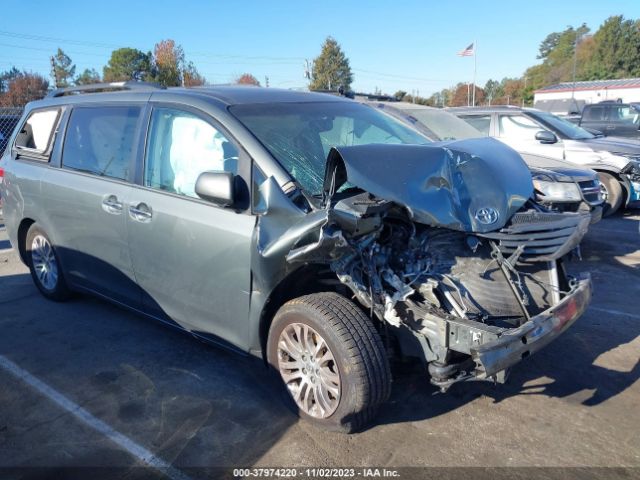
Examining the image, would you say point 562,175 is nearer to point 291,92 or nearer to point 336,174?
point 291,92

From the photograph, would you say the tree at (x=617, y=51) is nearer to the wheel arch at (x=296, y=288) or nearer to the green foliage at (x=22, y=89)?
the green foliage at (x=22, y=89)

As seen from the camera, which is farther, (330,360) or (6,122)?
(6,122)

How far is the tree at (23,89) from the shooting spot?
47175 mm

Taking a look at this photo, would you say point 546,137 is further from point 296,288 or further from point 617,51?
point 617,51

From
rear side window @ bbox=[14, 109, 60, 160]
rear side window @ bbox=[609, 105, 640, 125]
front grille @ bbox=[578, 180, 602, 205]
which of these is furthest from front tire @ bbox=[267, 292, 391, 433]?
rear side window @ bbox=[609, 105, 640, 125]

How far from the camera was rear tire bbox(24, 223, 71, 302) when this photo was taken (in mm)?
4992

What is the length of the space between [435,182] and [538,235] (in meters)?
0.67

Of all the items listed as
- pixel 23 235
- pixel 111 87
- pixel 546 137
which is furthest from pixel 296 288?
pixel 546 137

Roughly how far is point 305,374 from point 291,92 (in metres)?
2.21

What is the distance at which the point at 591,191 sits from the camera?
273 inches

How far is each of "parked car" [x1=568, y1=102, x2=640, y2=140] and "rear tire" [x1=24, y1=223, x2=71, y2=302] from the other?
43.5 ft

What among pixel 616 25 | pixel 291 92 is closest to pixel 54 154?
pixel 291 92

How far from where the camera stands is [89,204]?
4199mm

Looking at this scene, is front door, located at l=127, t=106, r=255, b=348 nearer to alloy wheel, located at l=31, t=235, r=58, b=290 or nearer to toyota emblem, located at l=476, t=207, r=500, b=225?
toyota emblem, located at l=476, t=207, r=500, b=225
